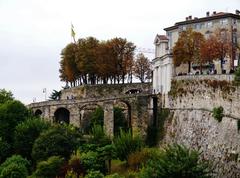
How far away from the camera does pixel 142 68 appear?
10256 cm

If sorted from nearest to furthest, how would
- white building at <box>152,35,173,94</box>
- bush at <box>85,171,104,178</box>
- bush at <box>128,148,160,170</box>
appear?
bush at <box>85,171,104,178</box>, bush at <box>128,148,160,170</box>, white building at <box>152,35,173,94</box>

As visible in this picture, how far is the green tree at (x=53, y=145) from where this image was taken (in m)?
65.9

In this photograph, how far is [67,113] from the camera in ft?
292

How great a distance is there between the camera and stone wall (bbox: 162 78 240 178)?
176 ft

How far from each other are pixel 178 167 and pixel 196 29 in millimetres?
48030

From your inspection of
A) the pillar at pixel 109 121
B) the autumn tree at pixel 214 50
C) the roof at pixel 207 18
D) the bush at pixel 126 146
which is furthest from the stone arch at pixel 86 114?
the roof at pixel 207 18

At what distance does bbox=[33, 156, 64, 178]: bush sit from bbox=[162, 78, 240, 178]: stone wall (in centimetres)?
1287

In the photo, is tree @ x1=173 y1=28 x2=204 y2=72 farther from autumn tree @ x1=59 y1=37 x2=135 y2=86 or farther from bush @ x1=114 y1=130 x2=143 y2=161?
autumn tree @ x1=59 y1=37 x2=135 y2=86

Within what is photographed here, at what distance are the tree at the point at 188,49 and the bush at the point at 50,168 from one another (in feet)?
67.7

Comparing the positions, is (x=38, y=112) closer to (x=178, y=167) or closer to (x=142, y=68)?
(x=142, y=68)

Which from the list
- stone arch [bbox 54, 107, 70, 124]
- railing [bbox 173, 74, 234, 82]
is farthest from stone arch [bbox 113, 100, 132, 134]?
railing [bbox 173, 74, 234, 82]

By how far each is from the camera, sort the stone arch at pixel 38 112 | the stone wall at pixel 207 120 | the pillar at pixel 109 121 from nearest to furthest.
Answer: the stone wall at pixel 207 120, the pillar at pixel 109 121, the stone arch at pixel 38 112

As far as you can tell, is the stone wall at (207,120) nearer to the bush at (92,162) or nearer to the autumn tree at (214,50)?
the autumn tree at (214,50)

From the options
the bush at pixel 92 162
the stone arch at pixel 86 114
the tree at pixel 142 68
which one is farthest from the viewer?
the tree at pixel 142 68
